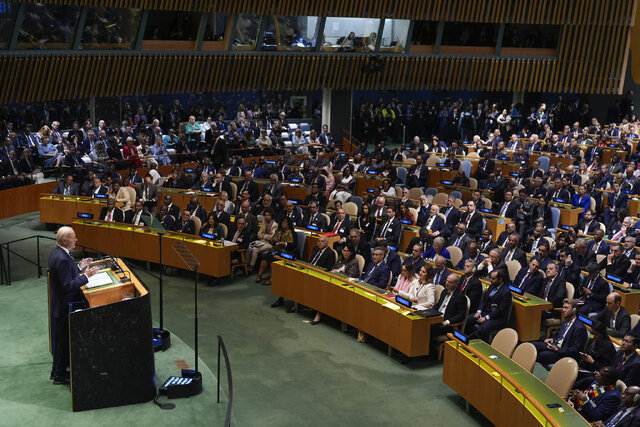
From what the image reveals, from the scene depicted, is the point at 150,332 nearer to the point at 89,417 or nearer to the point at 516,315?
the point at 89,417

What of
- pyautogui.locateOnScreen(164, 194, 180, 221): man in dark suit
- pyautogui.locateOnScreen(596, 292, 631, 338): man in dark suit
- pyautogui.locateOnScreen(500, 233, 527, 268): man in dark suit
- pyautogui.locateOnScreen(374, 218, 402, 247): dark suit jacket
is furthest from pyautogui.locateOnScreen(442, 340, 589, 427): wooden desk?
pyautogui.locateOnScreen(164, 194, 180, 221): man in dark suit

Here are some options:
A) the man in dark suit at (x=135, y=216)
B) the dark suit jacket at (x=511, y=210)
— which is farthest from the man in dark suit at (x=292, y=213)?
the dark suit jacket at (x=511, y=210)

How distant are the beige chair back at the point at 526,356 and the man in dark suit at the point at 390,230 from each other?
5086mm

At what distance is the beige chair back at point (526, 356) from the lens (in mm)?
Result: 7863

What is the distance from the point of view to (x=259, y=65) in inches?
833

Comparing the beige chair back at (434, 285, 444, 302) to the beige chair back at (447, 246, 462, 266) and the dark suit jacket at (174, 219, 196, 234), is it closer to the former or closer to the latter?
the beige chair back at (447, 246, 462, 266)

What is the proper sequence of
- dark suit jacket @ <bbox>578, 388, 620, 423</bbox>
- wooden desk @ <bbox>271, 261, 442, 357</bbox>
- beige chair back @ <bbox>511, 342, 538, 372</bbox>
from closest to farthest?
dark suit jacket @ <bbox>578, 388, 620, 423</bbox>, beige chair back @ <bbox>511, 342, 538, 372</bbox>, wooden desk @ <bbox>271, 261, 442, 357</bbox>

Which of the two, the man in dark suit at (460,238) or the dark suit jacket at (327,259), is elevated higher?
the man in dark suit at (460,238)

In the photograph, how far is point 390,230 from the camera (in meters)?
13.2

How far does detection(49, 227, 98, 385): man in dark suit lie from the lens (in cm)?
698

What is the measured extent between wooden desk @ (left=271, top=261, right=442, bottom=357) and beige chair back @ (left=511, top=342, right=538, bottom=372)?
1.49m

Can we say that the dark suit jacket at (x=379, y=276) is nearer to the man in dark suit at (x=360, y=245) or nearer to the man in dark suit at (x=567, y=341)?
the man in dark suit at (x=360, y=245)

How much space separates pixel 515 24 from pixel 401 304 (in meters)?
15.8

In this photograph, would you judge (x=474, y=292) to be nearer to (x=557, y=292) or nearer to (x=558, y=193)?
(x=557, y=292)
